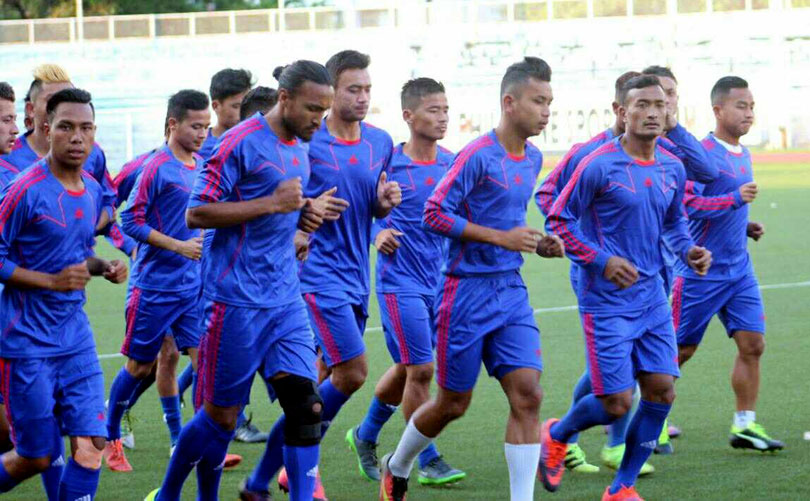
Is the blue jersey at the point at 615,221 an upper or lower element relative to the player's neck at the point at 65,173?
lower

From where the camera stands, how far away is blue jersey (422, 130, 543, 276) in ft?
21.7

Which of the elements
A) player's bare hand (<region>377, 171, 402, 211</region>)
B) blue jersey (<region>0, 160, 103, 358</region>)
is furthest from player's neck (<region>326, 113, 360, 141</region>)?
blue jersey (<region>0, 160, 103, 358</region>)

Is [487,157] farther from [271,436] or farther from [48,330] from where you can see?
[48,330]

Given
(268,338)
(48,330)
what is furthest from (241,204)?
(48,330)

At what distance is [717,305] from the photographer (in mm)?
8383

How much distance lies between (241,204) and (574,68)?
4762cm

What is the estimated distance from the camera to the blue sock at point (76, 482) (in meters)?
6.00

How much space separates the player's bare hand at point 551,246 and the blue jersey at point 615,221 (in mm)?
168

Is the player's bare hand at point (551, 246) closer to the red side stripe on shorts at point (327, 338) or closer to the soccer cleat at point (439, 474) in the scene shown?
the red side stripe on shorts at point (327, 338)

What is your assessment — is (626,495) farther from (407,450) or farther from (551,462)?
(407,450)

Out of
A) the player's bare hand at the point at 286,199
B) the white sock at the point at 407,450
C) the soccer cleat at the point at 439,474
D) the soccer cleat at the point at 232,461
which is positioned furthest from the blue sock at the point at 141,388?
the player's bare hand at the point at 286,199

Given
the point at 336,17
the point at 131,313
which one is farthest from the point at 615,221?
the point at 336,17

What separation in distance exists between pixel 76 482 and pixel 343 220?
2078 millimetres

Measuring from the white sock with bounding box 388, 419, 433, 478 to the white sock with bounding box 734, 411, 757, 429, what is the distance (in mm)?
2250
